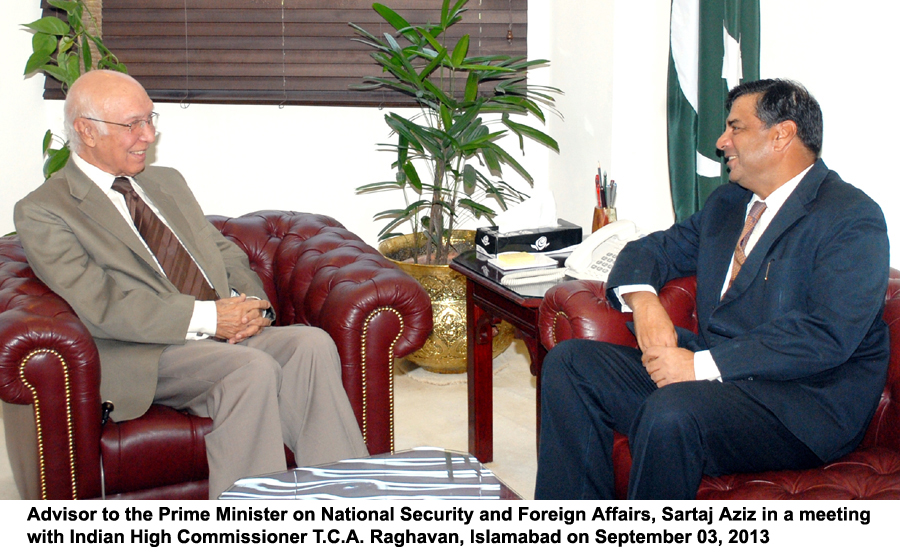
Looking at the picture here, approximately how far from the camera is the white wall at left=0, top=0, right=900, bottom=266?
2447 mm

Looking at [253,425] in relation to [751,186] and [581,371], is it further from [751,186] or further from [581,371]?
[751,186]

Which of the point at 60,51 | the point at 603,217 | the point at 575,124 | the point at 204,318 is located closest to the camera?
the point at 204,318

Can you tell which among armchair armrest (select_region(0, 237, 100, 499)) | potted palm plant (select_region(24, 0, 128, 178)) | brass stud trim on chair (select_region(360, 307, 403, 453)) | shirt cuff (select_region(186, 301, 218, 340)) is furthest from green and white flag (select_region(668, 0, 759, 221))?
potted palm plant (select_region(24, 0, 128, 178))

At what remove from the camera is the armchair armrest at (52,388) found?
7.04 feet

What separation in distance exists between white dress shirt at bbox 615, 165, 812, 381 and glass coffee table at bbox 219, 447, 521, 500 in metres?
0.55

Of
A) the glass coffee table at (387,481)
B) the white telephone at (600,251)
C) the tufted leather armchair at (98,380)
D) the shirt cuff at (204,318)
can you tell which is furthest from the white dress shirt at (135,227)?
the white telephone at (600,251)

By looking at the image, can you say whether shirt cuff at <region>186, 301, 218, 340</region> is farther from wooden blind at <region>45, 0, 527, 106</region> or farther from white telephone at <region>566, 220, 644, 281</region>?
Answer: wooden blind at <region>45, 0, 527, 106</region>

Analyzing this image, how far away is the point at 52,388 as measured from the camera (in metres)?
2.17

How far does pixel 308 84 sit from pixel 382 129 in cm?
38

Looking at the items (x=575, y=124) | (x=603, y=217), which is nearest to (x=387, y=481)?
(x=603, y=217)

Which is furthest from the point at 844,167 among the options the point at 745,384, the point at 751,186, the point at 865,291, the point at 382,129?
the point at 382,129

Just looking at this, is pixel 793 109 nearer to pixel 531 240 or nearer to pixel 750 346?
pixel 750 346

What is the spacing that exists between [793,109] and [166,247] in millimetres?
1746

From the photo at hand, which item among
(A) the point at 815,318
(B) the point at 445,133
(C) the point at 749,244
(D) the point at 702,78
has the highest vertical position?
(D) the point at 702,78
